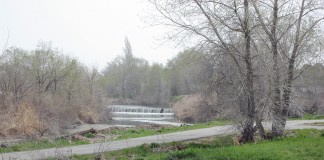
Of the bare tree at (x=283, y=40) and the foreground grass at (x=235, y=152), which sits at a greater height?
the bare tree at (x=283, y=40)

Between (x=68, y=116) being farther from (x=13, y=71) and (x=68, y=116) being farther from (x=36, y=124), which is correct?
(x=36, y=124)

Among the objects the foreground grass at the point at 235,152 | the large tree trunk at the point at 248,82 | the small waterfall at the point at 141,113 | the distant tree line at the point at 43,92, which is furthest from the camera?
the small waterfall at the point at 141,113

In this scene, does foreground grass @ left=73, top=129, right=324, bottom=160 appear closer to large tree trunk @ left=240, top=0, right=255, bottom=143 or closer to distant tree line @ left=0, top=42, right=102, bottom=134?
large tree trunk @ left=240, top=0, right=255, bottom=143

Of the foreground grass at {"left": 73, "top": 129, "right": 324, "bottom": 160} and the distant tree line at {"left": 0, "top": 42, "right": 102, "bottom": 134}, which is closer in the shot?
the foreground grass at {"left": 73, "top": 129, "right": 324, "bottom": 160}

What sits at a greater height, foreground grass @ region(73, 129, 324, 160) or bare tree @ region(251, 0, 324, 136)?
bare tree @ region(251, 0, 324, 136)

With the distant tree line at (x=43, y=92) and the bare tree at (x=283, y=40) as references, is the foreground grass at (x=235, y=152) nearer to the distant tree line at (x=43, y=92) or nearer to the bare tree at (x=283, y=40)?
the bare tree at (x=283, y=40)

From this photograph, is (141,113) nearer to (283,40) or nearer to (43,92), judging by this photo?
(43,92)

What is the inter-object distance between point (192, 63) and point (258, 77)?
8.65 feet

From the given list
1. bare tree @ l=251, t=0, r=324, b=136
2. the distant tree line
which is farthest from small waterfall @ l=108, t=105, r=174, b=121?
bare tree @ l=251, t=0, r=324, b=136

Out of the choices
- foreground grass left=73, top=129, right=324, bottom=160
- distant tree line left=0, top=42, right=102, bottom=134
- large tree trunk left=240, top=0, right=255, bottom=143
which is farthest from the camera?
distant tree line left=0, top=42, right=102, bottom=134

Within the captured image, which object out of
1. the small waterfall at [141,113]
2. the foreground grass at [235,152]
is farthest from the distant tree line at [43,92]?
the foreground grass at [235,152]

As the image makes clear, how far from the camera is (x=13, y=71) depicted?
38000 millimetres

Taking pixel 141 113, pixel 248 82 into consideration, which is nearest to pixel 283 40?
pixel 248 82

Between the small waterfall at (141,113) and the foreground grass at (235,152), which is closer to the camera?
the foreground grass at (235,152)
